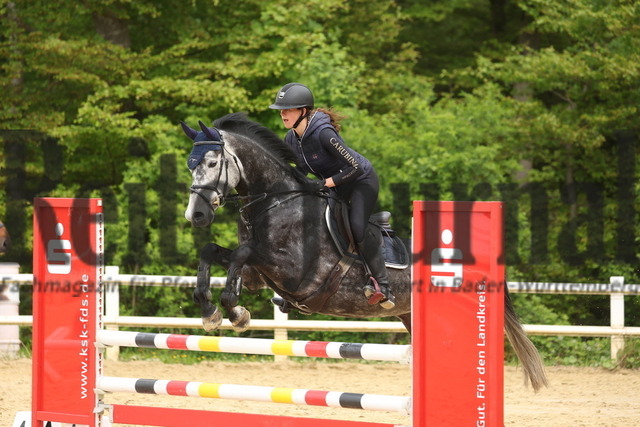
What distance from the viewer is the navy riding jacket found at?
5715 mm

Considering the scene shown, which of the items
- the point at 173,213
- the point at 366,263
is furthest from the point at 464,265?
the point at 173,213

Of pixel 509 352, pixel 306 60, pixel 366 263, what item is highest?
pixel 306 60

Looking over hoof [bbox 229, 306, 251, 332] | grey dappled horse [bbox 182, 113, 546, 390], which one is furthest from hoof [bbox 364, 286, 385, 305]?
hoof [bbox 229, 306, 251, 332]

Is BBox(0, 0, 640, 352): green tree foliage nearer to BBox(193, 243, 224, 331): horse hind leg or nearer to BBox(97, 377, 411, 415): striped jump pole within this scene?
BBox(193, 243, 224, 331): horse hind leg

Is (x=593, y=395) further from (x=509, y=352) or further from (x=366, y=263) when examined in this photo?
(x=366, y=263)

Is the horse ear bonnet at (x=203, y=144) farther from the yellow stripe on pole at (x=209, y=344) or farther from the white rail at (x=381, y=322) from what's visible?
the white rail at (x=381, y=322)

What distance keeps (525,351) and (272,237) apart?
1.93 m

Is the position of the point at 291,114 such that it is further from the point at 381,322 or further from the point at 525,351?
the point at 381,322

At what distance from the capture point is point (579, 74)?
1493 centimetres

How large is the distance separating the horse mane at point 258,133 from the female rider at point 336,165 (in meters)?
0.09

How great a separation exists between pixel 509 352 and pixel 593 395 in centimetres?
257

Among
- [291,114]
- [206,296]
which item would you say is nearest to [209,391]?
[206,296]

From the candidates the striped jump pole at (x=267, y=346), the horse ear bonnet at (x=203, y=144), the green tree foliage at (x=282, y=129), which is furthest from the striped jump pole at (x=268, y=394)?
the green tree foliage at (x=282, y=129)

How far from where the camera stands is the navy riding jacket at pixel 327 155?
5.71m
